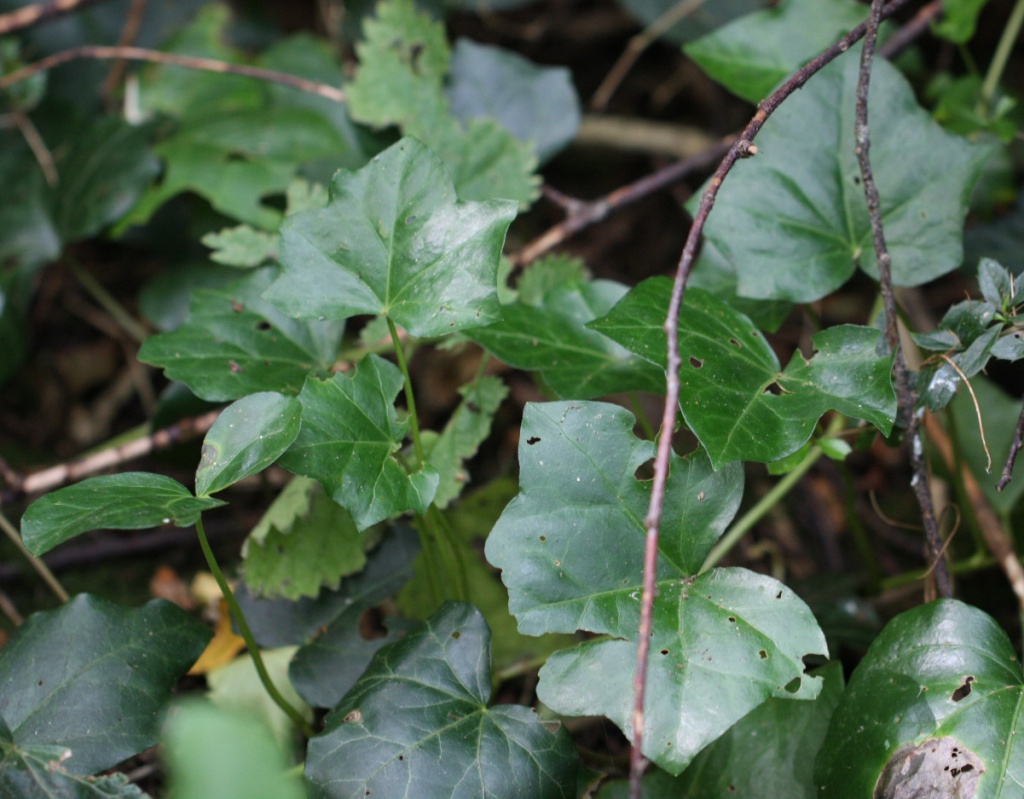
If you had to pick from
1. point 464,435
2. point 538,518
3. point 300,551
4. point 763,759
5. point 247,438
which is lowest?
point 763,759

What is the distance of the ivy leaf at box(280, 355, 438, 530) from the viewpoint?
0.94 metres

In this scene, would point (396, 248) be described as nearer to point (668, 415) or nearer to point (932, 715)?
point (668, 415)

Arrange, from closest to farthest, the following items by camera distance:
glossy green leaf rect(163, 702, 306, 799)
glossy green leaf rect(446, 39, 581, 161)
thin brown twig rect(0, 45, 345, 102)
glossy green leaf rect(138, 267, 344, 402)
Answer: glossy green leaf rect(163, 702, 306, 799) → glossy green leaf rect(138, 267, 344, 402) → thin brown twig rect(0, 45, 345, 102) → glossy green leaf rect(446, 39, 581, 161)

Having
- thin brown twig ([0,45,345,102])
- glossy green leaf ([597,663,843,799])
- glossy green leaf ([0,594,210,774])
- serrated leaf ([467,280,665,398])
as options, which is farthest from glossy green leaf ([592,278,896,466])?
thin brown twig ([0,45,345,102])

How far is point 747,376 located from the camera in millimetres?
1030

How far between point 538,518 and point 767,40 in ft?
3.72

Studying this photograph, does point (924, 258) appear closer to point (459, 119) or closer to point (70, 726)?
point (459, 119)

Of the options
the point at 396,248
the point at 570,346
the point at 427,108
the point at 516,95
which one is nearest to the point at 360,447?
the point at 396,248

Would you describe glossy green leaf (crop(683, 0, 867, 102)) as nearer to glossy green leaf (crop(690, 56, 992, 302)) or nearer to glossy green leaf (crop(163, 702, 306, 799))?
glossy green leaf (crop(690, 56, 992, 302))

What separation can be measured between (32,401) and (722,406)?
1869mm

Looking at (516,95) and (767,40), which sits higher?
(767,40)

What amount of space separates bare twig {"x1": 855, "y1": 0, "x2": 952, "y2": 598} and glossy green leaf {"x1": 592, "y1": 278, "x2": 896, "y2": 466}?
91 mm

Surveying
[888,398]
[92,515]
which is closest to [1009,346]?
[888,398]

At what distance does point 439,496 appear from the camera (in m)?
1.22
